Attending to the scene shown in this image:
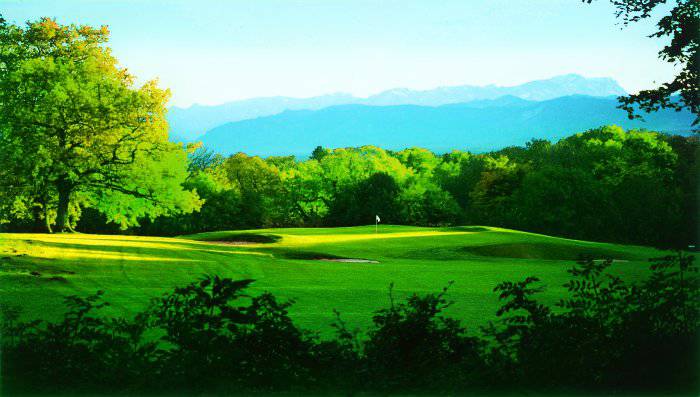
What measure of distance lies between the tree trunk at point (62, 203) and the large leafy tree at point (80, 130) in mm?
33

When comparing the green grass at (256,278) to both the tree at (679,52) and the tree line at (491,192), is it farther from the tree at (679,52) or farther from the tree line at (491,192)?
the tree line at (491,192)

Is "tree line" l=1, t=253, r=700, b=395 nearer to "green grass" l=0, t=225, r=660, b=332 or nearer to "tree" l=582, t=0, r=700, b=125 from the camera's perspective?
"green grass" l=0, t=225, r=660, b=332

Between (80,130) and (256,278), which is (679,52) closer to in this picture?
(256,278)

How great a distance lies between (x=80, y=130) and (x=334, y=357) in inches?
663

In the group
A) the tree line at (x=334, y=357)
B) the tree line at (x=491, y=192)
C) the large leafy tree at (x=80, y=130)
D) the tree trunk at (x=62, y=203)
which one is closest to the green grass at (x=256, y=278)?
the tree line at (x=334, y=357)

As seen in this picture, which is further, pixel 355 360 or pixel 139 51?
pixel 139 51

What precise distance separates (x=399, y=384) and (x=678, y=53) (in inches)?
218

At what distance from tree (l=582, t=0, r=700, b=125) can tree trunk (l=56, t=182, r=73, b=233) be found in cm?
1752

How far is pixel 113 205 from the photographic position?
21562 mm

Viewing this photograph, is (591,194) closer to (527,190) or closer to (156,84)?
(527,190)

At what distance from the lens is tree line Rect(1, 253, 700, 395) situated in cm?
510

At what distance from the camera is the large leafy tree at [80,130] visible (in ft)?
56.7

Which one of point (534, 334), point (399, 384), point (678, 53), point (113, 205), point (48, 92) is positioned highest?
point (48, 92)

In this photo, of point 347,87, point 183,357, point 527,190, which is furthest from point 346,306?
point 527,190
